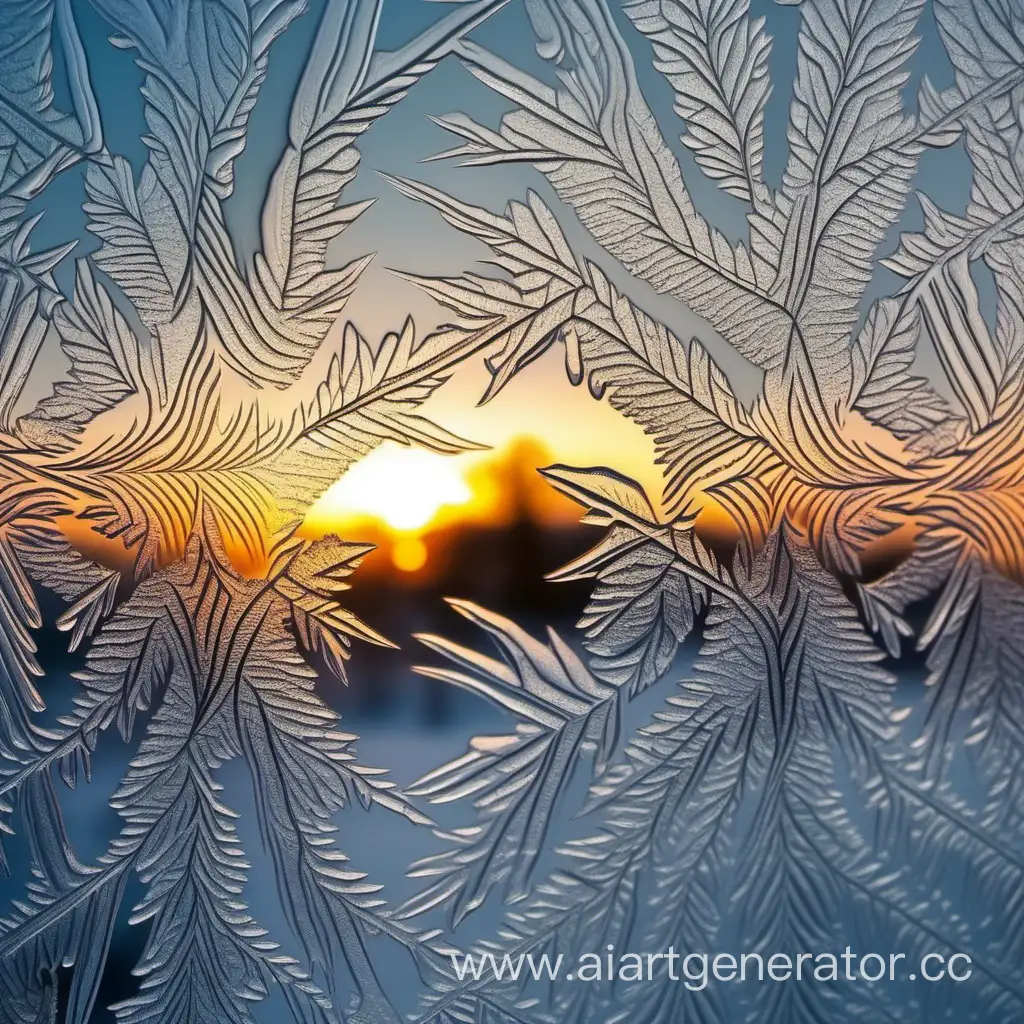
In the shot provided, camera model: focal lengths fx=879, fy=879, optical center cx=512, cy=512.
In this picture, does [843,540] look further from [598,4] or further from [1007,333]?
[598,4]

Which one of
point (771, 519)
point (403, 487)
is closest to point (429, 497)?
point (403, 487)

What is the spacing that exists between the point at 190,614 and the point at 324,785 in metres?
0.32

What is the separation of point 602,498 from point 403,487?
293mm

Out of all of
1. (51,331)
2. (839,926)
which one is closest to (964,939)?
(839,926)

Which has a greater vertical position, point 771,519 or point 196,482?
point 771,519

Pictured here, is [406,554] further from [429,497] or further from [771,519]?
[771,519]

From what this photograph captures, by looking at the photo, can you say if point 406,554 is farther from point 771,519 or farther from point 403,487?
point 771,519

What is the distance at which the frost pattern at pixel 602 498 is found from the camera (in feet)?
4.15

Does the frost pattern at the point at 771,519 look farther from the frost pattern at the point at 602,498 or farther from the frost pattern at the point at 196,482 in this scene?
the frost pattern at the point at 196,482

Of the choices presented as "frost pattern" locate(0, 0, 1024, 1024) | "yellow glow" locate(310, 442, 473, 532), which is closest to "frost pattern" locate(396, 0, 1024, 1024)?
"frost pattern" locate(0, 0, 1024, 1024)

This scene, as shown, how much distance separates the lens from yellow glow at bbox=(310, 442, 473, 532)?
1292 millimetres

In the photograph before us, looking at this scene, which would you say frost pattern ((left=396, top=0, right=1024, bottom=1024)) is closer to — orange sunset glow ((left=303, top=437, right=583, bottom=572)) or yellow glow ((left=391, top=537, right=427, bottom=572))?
orange sunset glow ((left=303, top=437, right=583, bottom=572))

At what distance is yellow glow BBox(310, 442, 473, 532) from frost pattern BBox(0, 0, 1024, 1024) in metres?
0.03

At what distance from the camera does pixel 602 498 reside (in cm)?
128
